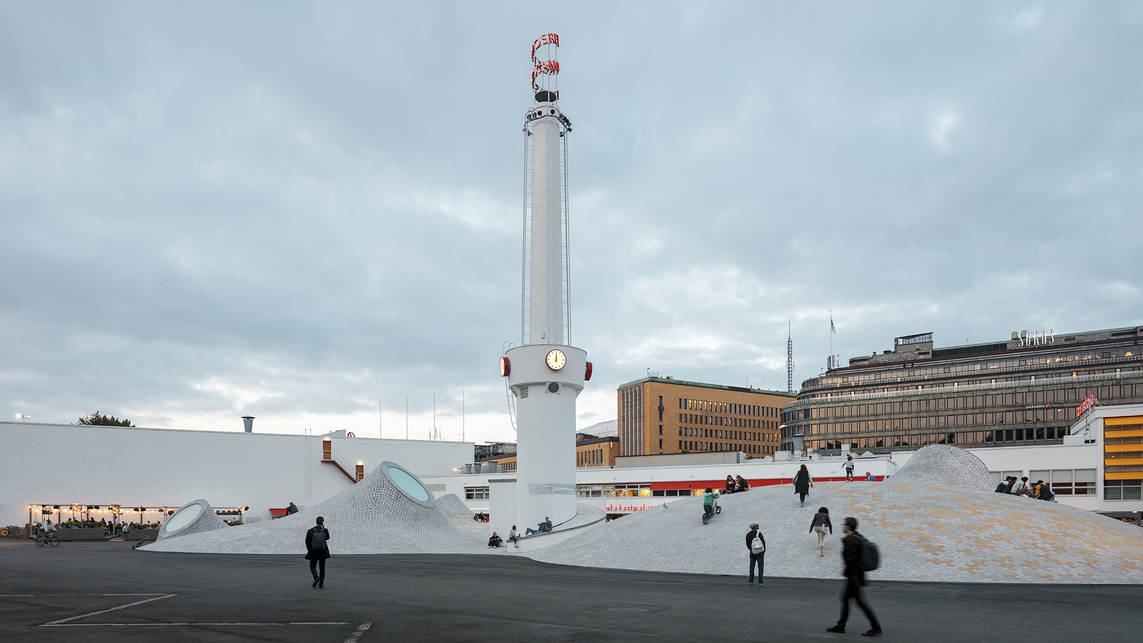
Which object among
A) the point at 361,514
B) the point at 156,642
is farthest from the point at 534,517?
the point at 156,642

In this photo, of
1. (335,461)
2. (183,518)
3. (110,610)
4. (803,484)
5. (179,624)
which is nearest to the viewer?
(179,624)

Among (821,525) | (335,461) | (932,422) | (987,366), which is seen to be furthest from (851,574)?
(987,366)

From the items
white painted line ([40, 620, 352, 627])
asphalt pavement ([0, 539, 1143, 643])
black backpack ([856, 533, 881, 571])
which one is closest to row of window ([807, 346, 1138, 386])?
asphalt pavement ([0, 539, 1143, 643])

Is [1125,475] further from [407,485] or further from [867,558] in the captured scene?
[867,558]

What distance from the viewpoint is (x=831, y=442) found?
12769cm

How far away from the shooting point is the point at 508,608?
49.9ft

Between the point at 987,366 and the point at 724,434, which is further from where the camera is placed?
the point at 724,434

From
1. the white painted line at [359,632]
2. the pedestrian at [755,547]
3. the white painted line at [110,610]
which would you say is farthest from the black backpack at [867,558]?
the white painted line at [110,610]

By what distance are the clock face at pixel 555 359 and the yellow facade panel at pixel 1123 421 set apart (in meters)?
43.5

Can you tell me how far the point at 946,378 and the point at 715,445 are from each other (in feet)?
216

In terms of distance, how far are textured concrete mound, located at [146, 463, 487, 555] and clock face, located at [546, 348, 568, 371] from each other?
1029cm

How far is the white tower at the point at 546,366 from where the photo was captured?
43594 millimetres

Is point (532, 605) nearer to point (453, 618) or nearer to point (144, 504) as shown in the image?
point (453, 618)

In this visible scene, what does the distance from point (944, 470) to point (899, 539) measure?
1056 cm
